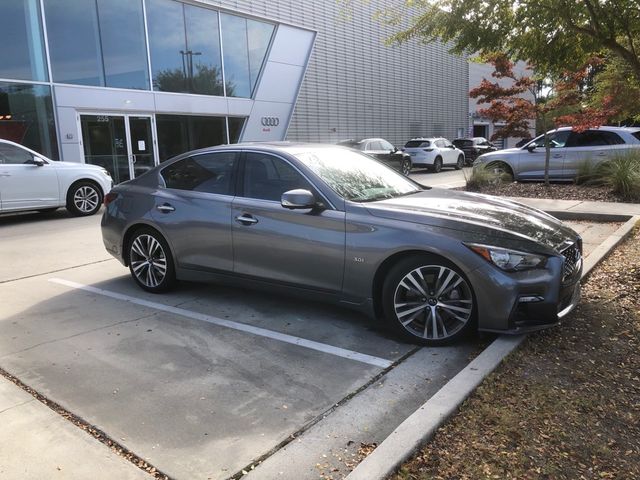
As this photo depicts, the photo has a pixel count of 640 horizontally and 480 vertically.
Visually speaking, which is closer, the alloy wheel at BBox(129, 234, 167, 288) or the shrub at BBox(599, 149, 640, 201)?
the alloy wheel at BBox(129, 234, 167, 288)

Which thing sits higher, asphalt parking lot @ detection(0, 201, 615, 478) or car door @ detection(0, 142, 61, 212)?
car door @ detection(0, 142, 61, 212)

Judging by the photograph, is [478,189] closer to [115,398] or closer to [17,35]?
[115,398]

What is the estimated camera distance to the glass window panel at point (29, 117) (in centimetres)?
1427

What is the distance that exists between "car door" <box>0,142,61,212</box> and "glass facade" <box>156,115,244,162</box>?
6.70 metres

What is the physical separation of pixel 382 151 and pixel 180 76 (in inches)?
317

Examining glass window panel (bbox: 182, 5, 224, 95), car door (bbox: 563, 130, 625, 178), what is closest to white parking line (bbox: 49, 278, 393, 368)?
car door (bbox: 563, 130, 625, 178)

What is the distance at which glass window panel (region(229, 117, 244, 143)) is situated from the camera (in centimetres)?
2034

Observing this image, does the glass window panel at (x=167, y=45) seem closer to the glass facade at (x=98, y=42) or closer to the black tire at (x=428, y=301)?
the glass facade at (x=98, y=42)

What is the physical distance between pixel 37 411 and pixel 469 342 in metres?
3.04

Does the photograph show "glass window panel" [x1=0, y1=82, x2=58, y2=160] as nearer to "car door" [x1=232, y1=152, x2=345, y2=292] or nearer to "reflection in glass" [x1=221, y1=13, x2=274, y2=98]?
"reflection in glass" [x1=221, y1=13, x2=274, y2=98]

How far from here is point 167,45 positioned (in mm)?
17859

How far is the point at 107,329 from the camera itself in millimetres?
4668

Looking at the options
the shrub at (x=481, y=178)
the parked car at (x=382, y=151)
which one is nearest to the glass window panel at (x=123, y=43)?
the parked car at (x=382, y=151)

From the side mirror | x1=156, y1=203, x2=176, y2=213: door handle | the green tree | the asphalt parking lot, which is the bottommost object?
the asphalt parking lot
